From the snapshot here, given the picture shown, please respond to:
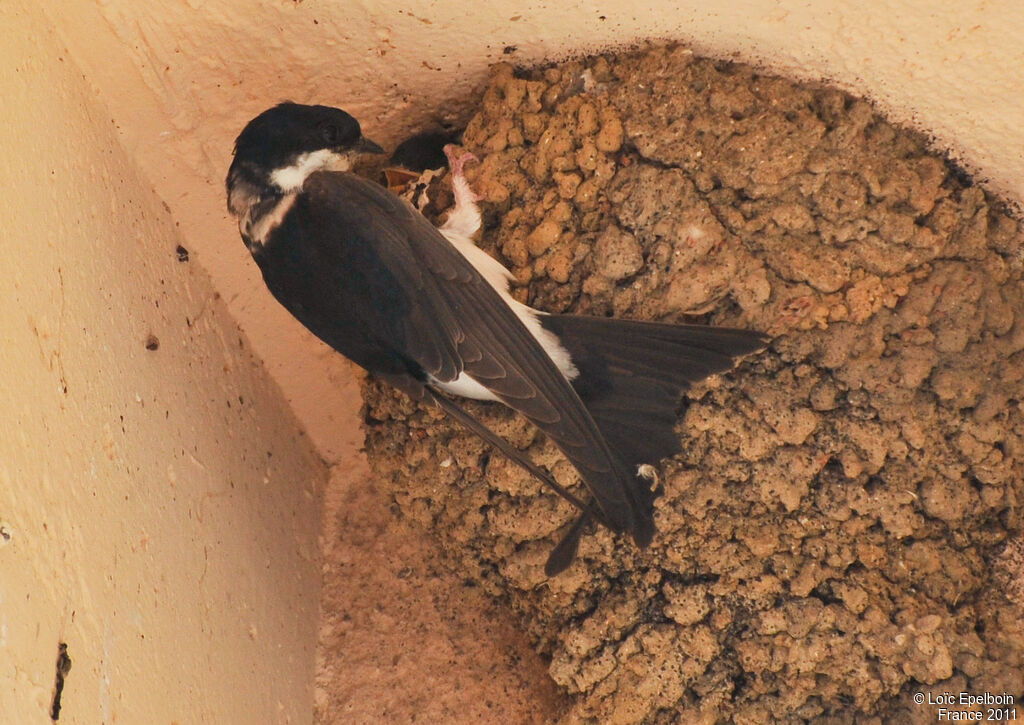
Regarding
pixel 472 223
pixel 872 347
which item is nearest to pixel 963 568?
pixel 872 347

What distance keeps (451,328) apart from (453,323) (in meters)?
0.01

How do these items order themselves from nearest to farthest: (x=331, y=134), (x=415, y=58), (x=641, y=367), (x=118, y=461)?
(x=118, y=461)
(x=641, y=367)
(x=331, y=134)
(x=415, y=58)

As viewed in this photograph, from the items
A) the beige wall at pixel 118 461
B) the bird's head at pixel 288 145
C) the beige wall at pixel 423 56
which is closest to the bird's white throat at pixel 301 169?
the bird's head at pixel 288 145

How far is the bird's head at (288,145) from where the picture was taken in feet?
8.53

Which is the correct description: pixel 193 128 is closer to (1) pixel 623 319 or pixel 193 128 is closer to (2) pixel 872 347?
(1) pixel 623 319

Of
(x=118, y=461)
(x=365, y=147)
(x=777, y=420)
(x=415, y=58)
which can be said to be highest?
(x=415, y=58)

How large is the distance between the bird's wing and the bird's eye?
0.12 m

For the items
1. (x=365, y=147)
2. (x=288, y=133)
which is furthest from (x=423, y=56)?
(x=288, y=133)

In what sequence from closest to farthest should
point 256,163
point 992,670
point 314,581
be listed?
point 992,670
point 256,163
point 314,581

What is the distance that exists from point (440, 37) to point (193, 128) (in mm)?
578

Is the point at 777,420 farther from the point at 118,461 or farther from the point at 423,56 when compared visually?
the point at 118,461

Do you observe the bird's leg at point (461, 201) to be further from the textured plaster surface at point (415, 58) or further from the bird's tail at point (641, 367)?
the bird's tail at point (641, 367)

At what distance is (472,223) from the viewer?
2777 mm

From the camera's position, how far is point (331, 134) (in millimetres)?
2627
